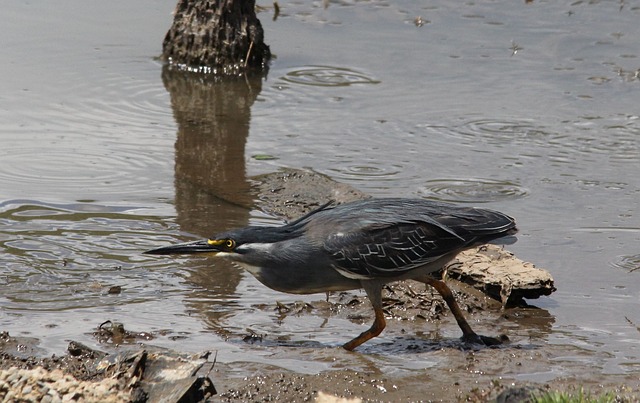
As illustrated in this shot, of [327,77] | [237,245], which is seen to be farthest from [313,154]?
[237,245]

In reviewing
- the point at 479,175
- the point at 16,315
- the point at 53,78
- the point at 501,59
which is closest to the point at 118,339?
the point at 16,315

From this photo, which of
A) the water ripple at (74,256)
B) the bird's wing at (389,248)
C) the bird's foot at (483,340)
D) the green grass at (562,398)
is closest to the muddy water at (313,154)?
the water ripple at (74,256)

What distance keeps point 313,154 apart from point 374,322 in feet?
13.4

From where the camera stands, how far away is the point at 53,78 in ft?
41.3

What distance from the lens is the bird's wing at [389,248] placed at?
6.73 meters

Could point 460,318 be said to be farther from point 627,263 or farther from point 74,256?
point 74,256

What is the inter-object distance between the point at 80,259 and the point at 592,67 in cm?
762

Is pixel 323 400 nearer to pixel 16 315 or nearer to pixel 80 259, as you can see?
pixel 16 315

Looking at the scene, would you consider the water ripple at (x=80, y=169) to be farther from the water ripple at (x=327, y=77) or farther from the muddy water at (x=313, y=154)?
the water ripple at (x=327, y=77)

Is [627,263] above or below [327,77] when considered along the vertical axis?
below

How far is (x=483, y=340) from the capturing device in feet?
22.4

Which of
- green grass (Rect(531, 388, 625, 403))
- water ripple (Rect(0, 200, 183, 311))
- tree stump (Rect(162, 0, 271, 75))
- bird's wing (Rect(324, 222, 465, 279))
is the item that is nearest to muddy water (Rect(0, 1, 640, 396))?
water ripple (Rect(0, 200, 183, 311))

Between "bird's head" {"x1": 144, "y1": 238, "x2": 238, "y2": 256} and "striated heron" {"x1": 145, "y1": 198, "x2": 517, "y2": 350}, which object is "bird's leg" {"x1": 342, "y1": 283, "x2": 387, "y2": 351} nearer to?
"striated heron" {"x1": 145, "y1": 198, "x2": 517, "y2": 350}

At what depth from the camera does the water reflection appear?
7699 mm
